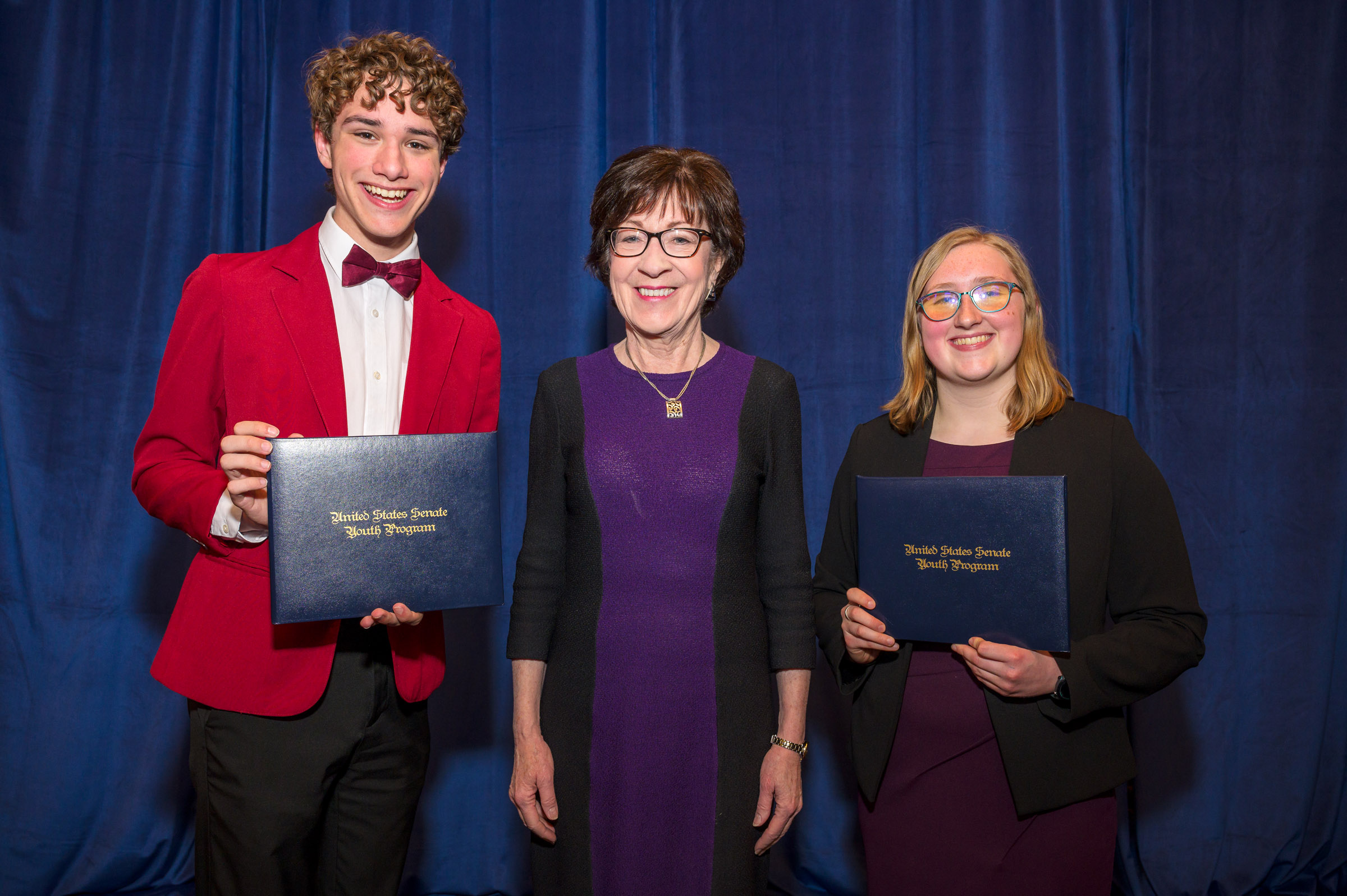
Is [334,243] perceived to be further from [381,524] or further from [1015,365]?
[1015,365]

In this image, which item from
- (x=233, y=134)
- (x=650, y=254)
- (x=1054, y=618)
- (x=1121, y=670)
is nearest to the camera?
(x=1054, y=618)

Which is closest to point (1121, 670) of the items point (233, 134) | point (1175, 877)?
point (1175, 877)

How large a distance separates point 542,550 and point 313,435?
0.51 metres

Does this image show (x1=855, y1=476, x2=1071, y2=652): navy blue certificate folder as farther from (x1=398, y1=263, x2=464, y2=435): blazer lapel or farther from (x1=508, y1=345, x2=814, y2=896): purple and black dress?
(x1=398, y1=263, x2=464, y2=435): blazer lapel

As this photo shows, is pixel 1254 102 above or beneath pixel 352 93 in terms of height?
above

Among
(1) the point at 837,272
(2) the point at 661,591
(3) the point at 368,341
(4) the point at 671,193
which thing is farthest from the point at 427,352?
(1) the point at 837,272

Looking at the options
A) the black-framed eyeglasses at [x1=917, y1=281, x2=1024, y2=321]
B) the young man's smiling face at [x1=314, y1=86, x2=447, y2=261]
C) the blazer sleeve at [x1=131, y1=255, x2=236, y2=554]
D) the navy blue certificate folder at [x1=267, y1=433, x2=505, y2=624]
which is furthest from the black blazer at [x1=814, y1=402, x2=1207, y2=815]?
the blazer sleeve at [x1=131, y1=255, x2=236, y2=554]

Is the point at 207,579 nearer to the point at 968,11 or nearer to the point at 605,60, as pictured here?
the point at 605,60

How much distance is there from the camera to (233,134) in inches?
114

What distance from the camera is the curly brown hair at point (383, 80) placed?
5.52 ft

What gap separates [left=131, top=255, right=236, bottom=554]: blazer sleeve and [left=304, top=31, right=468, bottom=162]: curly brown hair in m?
0.40

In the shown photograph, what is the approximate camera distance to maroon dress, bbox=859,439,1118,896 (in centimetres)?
155

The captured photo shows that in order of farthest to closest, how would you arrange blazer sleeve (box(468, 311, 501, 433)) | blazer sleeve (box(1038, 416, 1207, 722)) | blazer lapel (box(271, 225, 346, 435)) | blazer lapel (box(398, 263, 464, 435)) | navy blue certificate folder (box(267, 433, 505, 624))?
blazer sleeve (box(468, 311, 501, 433)) < blazer lapel (box(398, 263, 464, 435)) < blazer lapel (box(271, 225, 346, 435)) < blazer sleeve (box(1038, 416, 1207, 722)) < navy blue certificate folder (box(267, 433, 505, 624))

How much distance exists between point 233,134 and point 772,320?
1.99 meters
